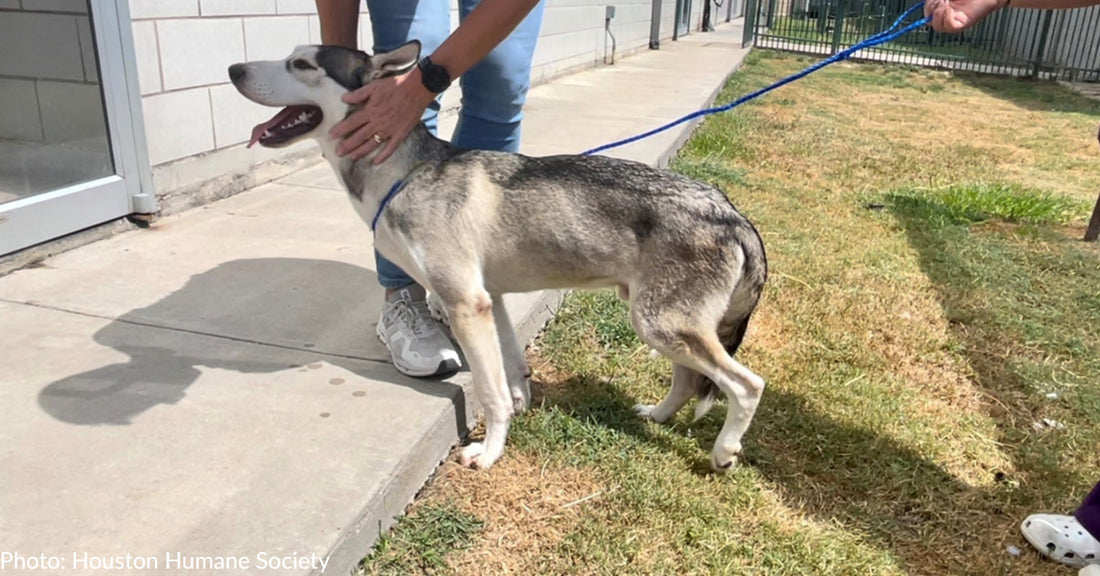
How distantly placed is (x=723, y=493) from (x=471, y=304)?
1.04 metres

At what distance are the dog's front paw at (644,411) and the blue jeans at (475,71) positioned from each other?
102cm

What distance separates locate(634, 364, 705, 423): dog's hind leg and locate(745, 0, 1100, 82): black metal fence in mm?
16127

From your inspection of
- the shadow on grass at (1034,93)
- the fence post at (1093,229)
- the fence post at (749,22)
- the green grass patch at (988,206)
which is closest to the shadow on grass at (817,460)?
the green grass patch at (988,206)

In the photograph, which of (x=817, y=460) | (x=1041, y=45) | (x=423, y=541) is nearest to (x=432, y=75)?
(x=423, y=541)

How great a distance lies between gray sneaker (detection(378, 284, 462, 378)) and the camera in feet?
9.18

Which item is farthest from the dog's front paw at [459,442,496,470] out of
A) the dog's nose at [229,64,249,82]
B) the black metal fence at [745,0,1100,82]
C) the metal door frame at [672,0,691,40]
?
the metal door frame at [672,0,691,40]

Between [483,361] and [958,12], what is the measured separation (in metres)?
1.88

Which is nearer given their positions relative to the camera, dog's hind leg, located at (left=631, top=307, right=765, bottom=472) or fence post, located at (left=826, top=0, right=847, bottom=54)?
dog's hind leg, located at (left=631, top=307, right=765, bottom=472)

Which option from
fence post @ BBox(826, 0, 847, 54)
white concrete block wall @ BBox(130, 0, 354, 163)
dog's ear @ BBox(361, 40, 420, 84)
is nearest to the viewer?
dog's ear @ BBox(361, 40, 420, 84)

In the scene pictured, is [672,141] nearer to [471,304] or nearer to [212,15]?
[212,15]

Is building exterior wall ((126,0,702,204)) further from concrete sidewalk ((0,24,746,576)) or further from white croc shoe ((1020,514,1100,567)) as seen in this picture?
white croc shoe ((1020,514,1100,567))

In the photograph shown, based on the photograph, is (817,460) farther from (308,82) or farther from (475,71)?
(308,82)

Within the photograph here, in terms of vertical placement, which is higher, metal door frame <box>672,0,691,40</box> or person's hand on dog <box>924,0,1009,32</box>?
person's hand on dog <box>924,0,1009,32</box>

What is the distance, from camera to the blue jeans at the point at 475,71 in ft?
9.44
